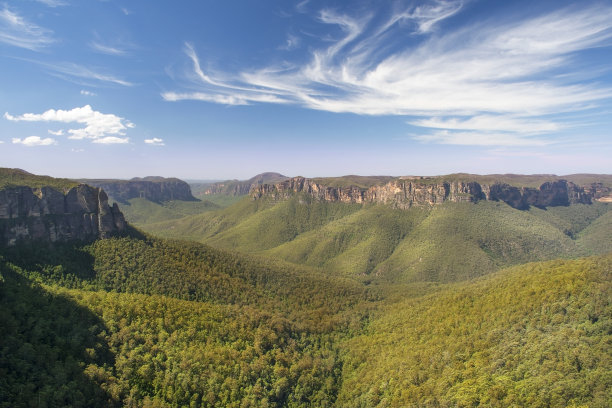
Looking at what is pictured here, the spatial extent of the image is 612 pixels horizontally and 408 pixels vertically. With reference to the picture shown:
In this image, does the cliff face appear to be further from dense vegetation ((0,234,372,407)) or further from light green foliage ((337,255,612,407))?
light green foliage ((337,255,612,407))

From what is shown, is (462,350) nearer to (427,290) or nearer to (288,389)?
(288,389)

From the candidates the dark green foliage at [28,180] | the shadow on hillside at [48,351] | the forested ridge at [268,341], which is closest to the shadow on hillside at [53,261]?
the forested ridge at [268,341]

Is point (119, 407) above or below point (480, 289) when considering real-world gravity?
below

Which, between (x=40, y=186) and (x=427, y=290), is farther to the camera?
(x=427, y=290)

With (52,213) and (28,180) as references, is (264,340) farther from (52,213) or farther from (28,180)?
(28,180)

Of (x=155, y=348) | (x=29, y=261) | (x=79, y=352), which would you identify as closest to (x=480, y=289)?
(x=155, y=348)

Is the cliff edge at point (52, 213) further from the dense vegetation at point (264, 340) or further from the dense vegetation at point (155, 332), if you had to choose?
the dense vegetation at point (155, 332)

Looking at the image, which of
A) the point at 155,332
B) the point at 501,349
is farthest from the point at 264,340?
the point at 501,349
